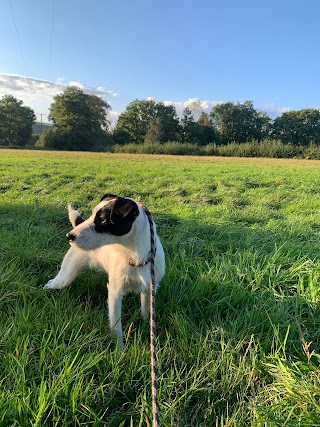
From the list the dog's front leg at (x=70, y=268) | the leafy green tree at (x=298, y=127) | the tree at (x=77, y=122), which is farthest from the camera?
the leafy green tree at (x=298, y=127)

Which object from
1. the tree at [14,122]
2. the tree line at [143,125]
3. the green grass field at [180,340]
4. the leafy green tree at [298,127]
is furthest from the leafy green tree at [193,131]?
the green grass field at [180,340]

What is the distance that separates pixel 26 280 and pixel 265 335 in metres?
2.02

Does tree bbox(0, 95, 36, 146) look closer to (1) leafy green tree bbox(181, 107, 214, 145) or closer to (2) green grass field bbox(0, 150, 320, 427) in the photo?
(1) leafy green tree bbox(181, 107, 214, 145)

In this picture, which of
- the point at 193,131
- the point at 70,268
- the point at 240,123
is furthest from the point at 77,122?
the point at 70,268

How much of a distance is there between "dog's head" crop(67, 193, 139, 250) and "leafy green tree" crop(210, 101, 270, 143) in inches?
2245

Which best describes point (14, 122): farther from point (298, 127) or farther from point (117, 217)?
point (117, 217)

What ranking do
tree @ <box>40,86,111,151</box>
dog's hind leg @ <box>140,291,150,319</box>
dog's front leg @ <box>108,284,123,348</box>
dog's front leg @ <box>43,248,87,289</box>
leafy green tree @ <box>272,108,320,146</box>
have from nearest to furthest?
dog's front leg @ <box>108,284,123,348</box> → dog's hind leg @ <box>140,291,150,319</box> → dog's front leg @ <box>43,248,87,289</box> → tree @ <box>40,86,111,151</box> → leafy green tree @ <box>272,108,320,146</box>

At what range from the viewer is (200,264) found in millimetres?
3189

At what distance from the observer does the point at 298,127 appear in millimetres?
53906

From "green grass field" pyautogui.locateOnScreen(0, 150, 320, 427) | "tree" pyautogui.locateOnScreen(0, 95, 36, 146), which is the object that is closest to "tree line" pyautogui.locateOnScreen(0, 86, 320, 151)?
"tree" pyautogui.locateOnScreen(0, 95, 36, 146)

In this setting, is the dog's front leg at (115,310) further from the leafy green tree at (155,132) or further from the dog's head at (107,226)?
the leafy green tree at (155,132)

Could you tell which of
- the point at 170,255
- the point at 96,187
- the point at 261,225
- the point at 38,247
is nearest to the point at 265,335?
the point at 170,255

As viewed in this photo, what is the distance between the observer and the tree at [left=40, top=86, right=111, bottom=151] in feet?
157

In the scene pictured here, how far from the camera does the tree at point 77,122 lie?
4797 centimetres
